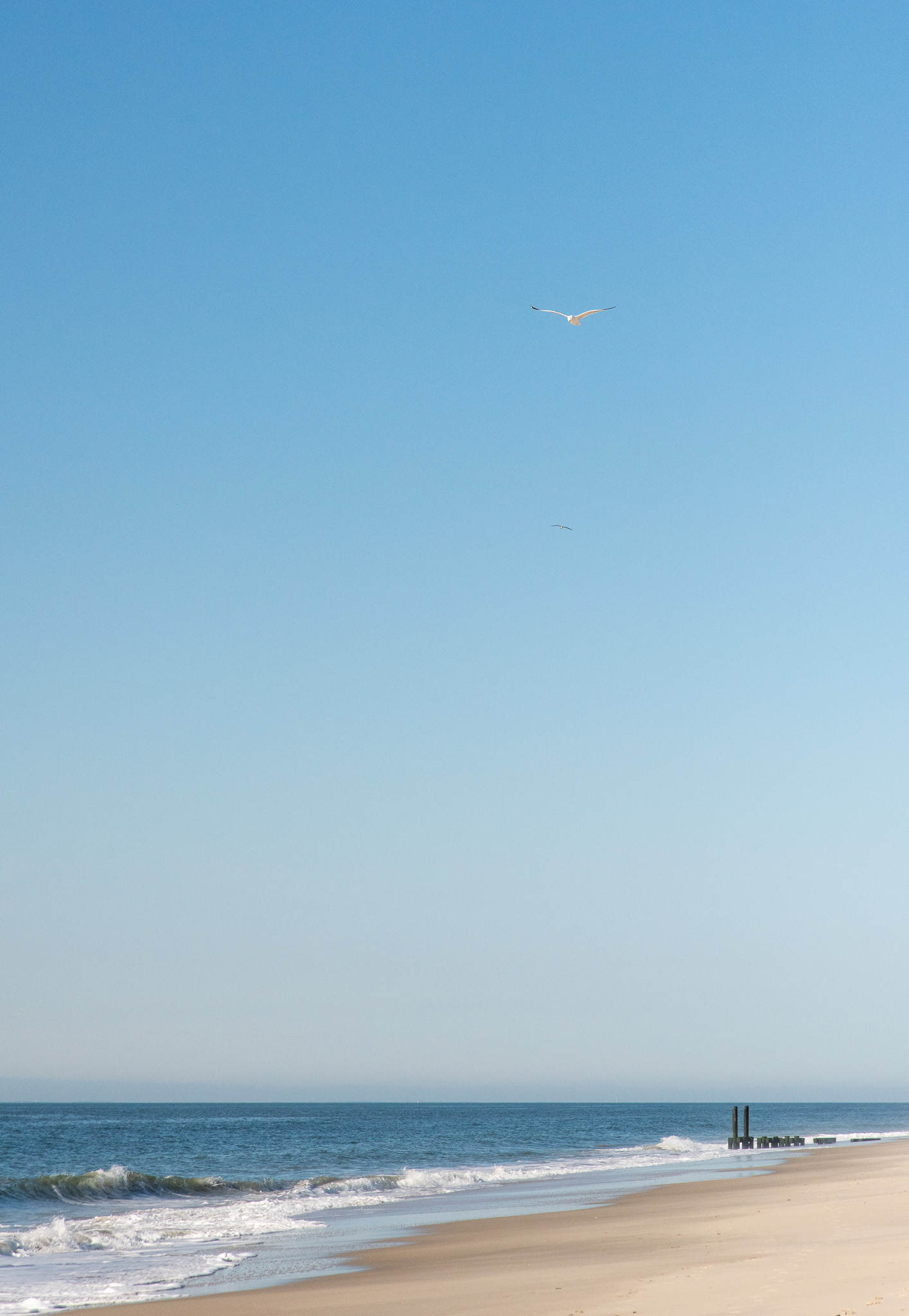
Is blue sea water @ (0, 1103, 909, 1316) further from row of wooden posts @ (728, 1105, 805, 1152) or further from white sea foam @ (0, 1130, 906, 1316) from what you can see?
row of wooden posts @ (728, 1105, 805, 1152)

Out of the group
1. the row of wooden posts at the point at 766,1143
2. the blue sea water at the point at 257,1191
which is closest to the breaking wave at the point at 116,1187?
the blue sea water at the point at 257,1191

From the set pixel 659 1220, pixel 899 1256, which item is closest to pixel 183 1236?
pixel 659 1220

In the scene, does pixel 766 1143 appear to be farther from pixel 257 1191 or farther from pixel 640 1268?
pixel 640 1268

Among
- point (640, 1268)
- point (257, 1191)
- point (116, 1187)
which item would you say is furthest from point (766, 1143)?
point (640, 1268)

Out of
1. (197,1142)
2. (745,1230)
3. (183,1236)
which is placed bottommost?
(197,1142)

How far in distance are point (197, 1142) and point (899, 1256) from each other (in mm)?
66969

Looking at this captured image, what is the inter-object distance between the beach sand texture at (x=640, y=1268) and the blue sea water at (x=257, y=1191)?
166 centimetres

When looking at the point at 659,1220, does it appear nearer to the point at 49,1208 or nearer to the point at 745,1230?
the point at 745,1230

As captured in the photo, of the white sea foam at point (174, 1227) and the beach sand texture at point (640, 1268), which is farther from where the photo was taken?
the white sea foam at point (174, 1227)

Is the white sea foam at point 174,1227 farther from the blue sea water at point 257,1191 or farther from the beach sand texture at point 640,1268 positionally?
the beach sand texture at point 640,1268

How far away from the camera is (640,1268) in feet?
50.8

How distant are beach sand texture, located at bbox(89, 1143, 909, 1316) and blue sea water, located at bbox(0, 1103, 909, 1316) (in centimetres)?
166

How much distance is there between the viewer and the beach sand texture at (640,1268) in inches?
487

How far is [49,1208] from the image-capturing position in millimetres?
33000
